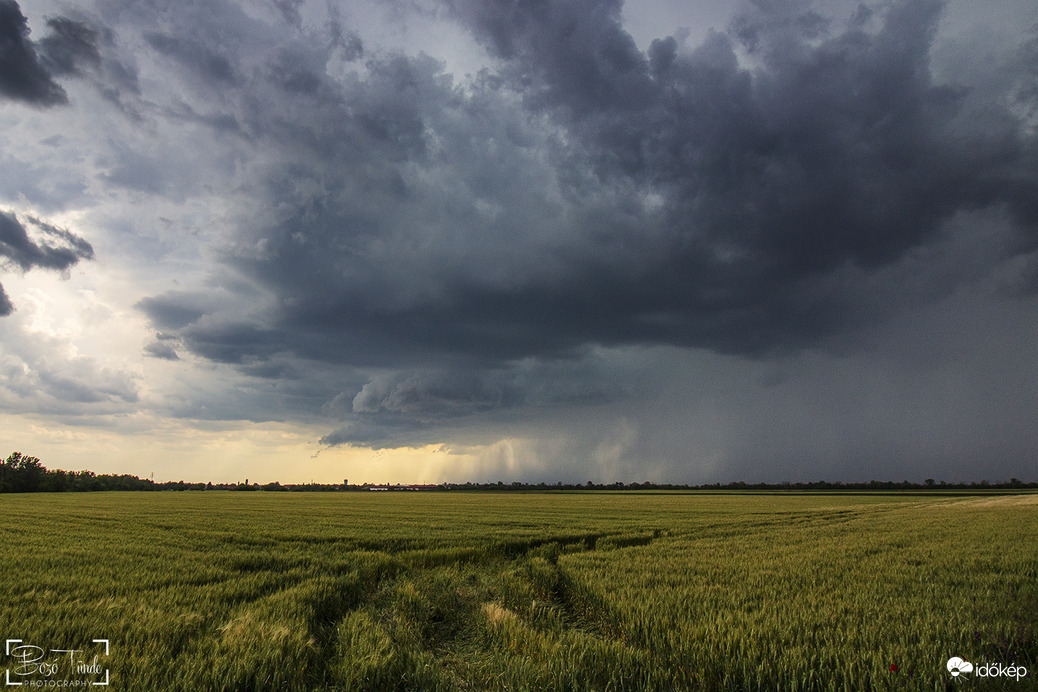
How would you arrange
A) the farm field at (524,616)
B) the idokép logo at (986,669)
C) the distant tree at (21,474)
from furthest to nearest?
the distant tree at (21,474) < the farm field at (524,616) < the idokép logo at (986,669)

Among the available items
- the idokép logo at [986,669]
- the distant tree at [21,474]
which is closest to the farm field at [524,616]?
the idokép logo at [986,669]

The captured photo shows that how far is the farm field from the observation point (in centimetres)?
574

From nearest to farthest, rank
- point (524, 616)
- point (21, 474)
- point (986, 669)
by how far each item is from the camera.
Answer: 1. point (986, 669)
2. point (524, 616)
3. point (21, 474)

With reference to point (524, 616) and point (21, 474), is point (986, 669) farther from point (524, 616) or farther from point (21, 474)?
point (21, 474)

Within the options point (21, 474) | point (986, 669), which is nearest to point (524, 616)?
point (986, 669)

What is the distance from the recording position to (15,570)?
Result: 11.6 m

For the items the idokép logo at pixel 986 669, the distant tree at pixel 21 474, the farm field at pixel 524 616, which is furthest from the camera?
the distant tree at pixel 21 474

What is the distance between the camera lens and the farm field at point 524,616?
18.8 ft

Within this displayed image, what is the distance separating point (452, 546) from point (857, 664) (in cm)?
1540

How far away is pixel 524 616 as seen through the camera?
9266 millimetres

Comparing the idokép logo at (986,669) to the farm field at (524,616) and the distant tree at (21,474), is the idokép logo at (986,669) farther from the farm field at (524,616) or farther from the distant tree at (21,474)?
the distant tree at (21,474)

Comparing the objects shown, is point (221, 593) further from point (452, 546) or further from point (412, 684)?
point (452, 546)

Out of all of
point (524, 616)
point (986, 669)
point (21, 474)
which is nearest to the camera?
point (986, 669)

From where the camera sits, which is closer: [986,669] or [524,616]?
[986,669]
